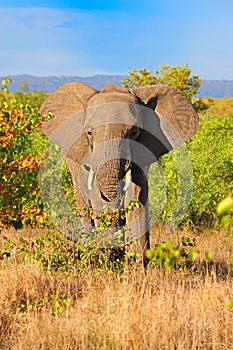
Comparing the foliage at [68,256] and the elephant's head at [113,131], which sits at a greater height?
the elephant's head at [113,131]

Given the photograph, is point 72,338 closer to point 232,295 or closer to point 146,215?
point 232,295

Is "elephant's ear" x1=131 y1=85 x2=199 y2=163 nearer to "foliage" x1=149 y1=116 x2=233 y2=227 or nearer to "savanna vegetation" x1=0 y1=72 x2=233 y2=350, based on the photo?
"savanna vegetation" x1=0 y1=72 x2=233 y2=350

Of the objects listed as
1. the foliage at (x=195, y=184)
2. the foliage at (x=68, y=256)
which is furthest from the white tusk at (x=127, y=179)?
the foliage at (x=195, y=184)

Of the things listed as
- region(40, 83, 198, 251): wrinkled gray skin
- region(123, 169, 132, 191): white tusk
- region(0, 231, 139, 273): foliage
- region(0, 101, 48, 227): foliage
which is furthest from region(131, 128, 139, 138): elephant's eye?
region(0, 101, 48, 227): foliage

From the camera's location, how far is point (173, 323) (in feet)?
15.5

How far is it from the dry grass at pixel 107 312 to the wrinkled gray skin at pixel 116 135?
Answer: 1.21 metres

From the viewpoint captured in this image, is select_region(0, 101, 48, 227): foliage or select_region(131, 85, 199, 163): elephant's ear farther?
select_region(131, 85, 199, 163): elephant's ear

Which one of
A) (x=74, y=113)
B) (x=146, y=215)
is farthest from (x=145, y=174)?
(x=74, y=113)

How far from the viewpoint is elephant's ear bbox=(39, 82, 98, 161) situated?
813cm

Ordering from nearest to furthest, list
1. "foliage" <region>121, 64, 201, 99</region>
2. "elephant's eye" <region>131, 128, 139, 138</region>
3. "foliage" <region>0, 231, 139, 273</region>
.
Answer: "foliage" <region>0, 231, 139, 273</region> < "elephant's eye" <region>131, 128, 139, 138</region> < "foliage" <region>121, 64, 201, 99</region>

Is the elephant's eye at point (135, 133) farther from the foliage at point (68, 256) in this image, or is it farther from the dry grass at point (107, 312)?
the dry grass at point (107, 312)

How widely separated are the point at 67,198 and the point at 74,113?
49.1 inches

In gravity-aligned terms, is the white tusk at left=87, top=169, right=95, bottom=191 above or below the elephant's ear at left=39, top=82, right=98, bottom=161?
below

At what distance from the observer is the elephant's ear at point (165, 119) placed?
8352 millimetres
